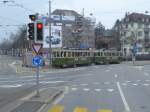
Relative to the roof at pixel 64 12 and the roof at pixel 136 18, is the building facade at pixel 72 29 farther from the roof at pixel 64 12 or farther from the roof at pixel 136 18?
the roof at pixel 136 18

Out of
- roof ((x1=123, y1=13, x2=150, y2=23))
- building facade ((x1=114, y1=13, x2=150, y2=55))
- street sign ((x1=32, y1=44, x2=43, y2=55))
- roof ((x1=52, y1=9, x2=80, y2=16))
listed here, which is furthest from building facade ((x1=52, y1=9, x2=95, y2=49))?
street sign ((x1=32, y1=44, x2=43, y2=55))

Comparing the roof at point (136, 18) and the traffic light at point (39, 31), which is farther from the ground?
the roof at point (136, 18)

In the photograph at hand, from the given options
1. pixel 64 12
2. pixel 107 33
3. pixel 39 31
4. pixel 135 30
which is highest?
pixel 64 12

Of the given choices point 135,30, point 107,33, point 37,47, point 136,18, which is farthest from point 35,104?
point 107,33

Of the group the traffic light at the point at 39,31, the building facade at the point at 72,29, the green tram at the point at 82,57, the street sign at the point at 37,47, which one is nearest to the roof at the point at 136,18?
the building facade at the point at 72,29

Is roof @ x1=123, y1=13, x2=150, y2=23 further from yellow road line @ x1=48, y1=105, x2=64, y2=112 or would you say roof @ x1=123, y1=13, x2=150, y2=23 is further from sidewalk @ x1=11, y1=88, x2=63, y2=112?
yellow road line @ x1=48, y1=105, x2=64, y2=112

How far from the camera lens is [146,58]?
4835 inches

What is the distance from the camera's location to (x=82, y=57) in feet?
260

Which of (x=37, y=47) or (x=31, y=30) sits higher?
(x=31, y=30)

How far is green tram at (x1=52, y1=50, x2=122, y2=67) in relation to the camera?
71062 millimetres

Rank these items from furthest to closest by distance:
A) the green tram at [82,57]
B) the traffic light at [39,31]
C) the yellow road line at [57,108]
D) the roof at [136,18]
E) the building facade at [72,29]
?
the roof at [136,18] → the building facade at [72,29] → the green tram at [82,57] → the traffic light at [39,31] → the yellow road line at [57,108]

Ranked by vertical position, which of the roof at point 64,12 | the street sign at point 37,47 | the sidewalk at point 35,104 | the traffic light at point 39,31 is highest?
the roof at point 64,12

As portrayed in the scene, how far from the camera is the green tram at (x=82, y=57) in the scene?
71062mm

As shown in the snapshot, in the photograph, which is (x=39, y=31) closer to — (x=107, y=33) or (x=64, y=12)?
(x=64, y=12)
